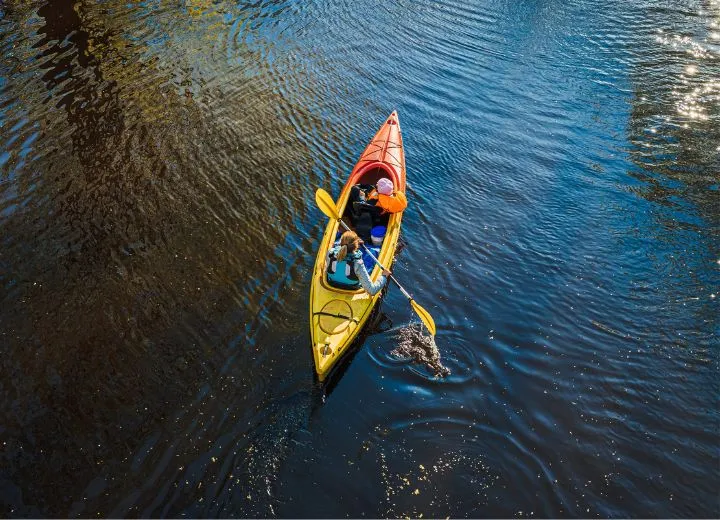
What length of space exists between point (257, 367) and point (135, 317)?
7.94ft

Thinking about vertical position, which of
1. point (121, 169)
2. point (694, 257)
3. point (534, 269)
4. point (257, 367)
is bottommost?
point (694, 257)

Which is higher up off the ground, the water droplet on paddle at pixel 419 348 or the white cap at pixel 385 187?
the white cap at pixel 385 187

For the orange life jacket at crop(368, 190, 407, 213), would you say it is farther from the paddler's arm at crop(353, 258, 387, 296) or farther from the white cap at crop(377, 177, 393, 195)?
the paddler's arm at crop(353, 258, 387, 296)

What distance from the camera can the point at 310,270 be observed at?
995 centimetres

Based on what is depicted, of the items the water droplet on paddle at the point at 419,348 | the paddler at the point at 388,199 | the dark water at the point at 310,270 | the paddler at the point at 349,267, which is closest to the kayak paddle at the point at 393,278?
the water droplet on paddle at the point at 419,348

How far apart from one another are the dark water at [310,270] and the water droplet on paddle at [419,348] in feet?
0.66

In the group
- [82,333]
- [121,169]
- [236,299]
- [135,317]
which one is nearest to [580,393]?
[236,299]

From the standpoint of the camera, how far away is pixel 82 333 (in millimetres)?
8422

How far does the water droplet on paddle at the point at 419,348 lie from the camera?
8.49 m

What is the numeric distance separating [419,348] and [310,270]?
8.72 ft

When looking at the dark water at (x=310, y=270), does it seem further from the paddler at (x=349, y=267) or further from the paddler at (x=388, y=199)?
the paddler at (x=388, y=199)

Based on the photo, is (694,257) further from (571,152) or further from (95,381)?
(95,381)

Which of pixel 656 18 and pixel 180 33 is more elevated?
pixel 180 33

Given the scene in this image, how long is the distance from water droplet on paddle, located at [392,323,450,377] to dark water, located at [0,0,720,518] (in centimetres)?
20
